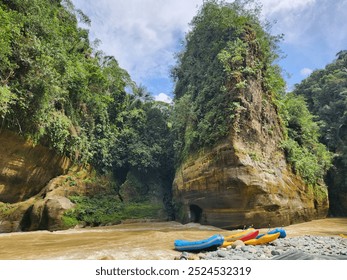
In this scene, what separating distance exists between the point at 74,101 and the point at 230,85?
11064 millimetres

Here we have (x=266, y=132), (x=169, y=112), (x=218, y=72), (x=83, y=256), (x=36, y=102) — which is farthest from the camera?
(x=169, y=112)

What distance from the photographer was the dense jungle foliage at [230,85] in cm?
1534

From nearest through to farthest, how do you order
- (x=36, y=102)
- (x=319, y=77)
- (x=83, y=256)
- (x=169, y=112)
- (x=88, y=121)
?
1. (x=83, y=256)
2. (x=36, y=102)
3. (x=88, y=121)
4. (x=169, y=112)
5. (x=319, y=77)

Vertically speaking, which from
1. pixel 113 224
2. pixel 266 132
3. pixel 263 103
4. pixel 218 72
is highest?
pixel 218 72

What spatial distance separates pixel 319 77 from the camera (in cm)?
3300

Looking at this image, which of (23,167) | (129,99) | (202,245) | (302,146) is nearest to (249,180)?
(202,245)

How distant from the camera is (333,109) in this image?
2583cm

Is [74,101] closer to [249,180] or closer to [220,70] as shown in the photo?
[220,70]

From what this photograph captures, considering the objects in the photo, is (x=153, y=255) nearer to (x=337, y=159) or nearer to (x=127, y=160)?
(x=127, y=160)

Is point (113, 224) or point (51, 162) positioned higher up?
point (51, 162)

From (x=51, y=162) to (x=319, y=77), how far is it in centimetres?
3330

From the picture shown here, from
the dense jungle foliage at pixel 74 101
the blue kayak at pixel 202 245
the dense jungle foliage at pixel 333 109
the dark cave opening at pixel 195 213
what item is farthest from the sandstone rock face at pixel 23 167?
the dense jungle foliage at pixel 333 109

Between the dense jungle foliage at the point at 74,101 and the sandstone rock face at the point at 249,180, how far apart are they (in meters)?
7.91

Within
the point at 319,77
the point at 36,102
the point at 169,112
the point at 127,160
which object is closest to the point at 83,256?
the point at 36,102
